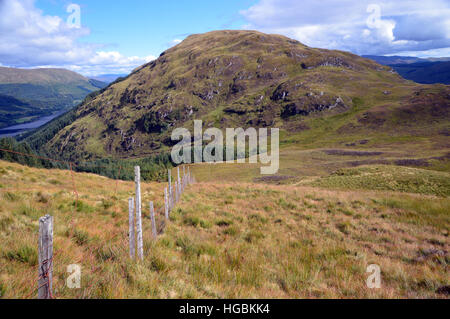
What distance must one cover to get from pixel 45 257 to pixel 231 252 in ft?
14.6

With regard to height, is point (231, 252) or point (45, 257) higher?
point (45, 257)

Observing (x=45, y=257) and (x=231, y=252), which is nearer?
(x=45, y=257)

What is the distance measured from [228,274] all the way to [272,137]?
508 ft

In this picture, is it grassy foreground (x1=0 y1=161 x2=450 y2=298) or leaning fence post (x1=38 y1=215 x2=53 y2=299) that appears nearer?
leaning fence post (x1=38 y1=215 x2=53 y2=299)

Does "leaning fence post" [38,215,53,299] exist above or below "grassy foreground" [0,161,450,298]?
above

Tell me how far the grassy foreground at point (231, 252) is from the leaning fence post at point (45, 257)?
1.74 feet

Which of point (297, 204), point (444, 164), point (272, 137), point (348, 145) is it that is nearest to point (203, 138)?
point (272, 137)

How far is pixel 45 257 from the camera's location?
3.30 meters

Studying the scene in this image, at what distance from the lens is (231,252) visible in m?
6.68

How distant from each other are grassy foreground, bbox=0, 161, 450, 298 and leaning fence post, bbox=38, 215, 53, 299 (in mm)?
531

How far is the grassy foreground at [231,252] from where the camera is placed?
452cm

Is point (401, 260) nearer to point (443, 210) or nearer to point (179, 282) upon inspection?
point (179, 282)

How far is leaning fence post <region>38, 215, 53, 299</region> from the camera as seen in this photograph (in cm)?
322
